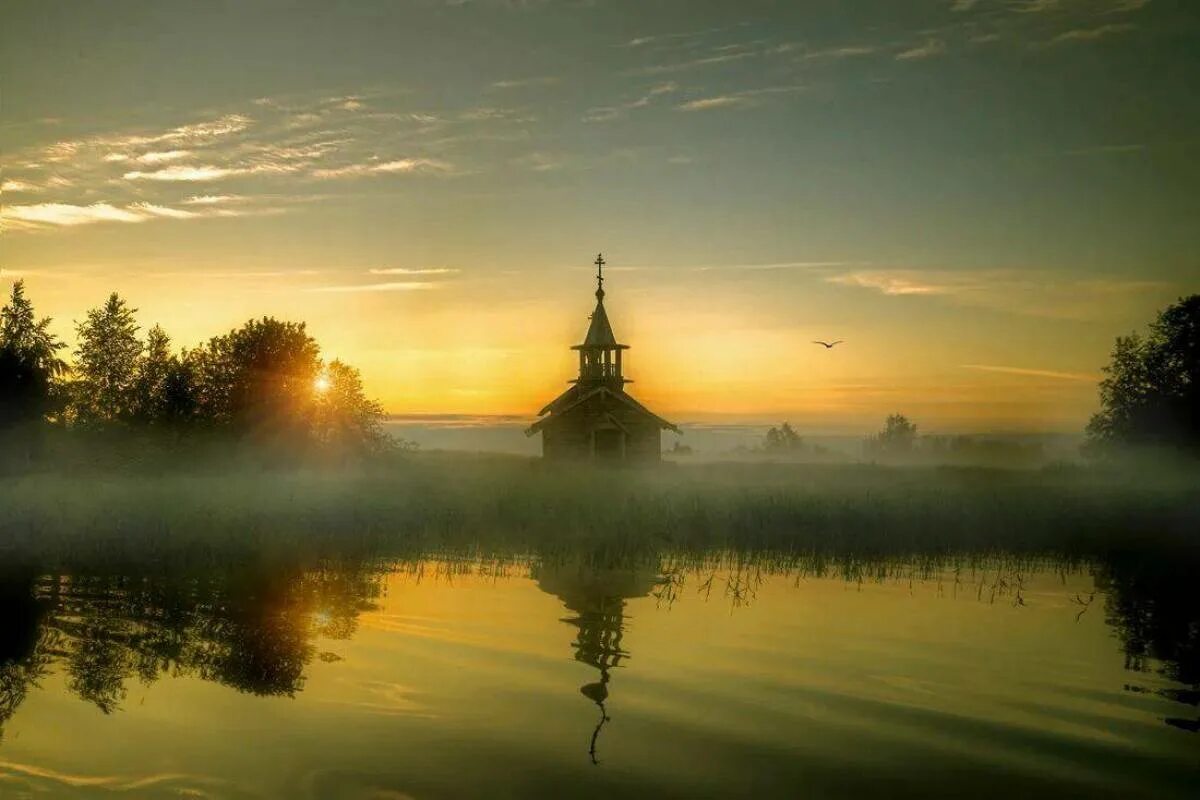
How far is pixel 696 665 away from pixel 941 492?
25064 millimetres

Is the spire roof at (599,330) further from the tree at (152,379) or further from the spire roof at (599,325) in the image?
the tree at (152,379)

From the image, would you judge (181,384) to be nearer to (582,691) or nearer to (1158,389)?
(582,691)

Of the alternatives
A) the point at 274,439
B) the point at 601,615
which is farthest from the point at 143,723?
the point at 274,439

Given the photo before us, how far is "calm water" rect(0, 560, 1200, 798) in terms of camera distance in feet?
26.7

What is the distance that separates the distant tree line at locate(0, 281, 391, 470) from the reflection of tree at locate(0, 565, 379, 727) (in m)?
32.1

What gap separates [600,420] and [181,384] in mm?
22689

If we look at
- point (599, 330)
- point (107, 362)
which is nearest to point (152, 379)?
point (107, 362)

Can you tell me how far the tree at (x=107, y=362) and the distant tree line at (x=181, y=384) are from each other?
0.18ft

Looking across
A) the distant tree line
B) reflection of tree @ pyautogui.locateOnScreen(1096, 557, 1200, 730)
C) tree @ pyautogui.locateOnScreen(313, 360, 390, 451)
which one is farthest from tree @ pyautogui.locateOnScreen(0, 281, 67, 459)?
reflection of tree @ pyautogui.locateOnScreen(1096, 557, 1200, 730)

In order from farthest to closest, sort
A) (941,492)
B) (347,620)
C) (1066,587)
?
(941,492)
(1066,587)
(347,620)

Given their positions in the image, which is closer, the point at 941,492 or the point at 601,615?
the point at 601,615

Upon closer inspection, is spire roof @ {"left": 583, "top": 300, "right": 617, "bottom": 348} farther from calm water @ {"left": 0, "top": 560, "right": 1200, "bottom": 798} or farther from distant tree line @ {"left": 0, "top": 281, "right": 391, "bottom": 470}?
calm water @ {"left": 0, "top": 560, "right": 1200, "bottom": 798}

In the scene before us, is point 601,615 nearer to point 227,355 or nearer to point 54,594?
point 54,594

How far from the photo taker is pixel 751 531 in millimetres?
25094
